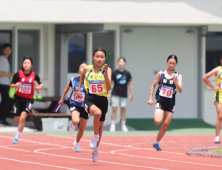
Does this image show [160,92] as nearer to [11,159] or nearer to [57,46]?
[11,159]

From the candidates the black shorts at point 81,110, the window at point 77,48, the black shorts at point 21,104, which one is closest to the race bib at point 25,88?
the black shorts at point 21,104

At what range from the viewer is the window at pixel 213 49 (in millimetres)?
18781

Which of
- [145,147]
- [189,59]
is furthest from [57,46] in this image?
[145,147]

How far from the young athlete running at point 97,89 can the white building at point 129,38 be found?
278 inches

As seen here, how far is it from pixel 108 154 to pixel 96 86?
7.53 feet

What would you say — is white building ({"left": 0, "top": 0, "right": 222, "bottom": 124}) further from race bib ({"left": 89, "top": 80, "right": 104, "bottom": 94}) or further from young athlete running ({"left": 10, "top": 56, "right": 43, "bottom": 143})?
race bib ({"left": 89, "top": 80, "right": 104, "bottom": 94})

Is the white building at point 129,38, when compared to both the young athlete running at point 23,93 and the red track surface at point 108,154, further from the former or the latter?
the red track surface at point 108,154

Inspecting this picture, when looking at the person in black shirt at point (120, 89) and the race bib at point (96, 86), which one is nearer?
the race bib at point (96, 86)

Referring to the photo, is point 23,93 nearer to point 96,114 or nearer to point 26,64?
point 26,64

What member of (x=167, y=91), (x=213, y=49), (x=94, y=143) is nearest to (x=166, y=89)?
(x=167, y=91)

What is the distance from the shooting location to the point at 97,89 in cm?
915

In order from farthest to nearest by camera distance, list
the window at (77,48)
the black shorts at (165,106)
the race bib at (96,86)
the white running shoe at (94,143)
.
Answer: the window at (77,48), the black shorts at (165,106), the race bib at (96,86), the white running shoe at (94,143)

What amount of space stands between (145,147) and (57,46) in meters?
6.46

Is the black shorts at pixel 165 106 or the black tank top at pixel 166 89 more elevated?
the black tank top at pixel 166 89
